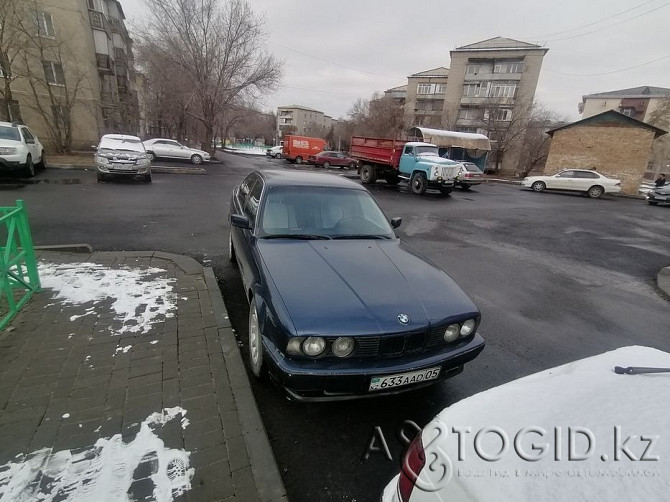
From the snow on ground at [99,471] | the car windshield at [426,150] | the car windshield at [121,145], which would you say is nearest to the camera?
the snow on ground at [99,471]

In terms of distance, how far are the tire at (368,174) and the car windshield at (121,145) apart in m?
11.6

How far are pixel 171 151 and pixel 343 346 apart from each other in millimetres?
24395

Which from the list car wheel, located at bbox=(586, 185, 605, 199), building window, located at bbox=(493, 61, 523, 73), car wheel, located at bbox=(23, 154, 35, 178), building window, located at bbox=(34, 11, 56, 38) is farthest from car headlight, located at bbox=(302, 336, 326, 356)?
building window, located at bbox=(493, 61, 523, 73)

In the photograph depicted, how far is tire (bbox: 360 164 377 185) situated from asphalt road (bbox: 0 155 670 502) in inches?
241

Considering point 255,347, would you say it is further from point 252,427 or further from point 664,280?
point 664,280

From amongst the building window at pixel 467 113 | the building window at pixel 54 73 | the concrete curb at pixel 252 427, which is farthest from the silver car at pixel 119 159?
the building window at pixel 467 113

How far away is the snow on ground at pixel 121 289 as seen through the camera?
11.4 feet

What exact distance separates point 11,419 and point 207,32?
28.5 m

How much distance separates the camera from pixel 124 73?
31.5 meters

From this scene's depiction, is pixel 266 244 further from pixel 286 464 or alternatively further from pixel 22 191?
pixel 22 191

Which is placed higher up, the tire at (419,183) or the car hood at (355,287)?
the car hood at (355,287)

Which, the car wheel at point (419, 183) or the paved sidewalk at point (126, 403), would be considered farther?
the car wheel at point (419, 183)

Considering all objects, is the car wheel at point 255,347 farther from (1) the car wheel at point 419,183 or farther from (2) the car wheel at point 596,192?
(2) the car wheel at point 596,192

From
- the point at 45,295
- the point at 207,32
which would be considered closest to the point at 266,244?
the point at 45,295
